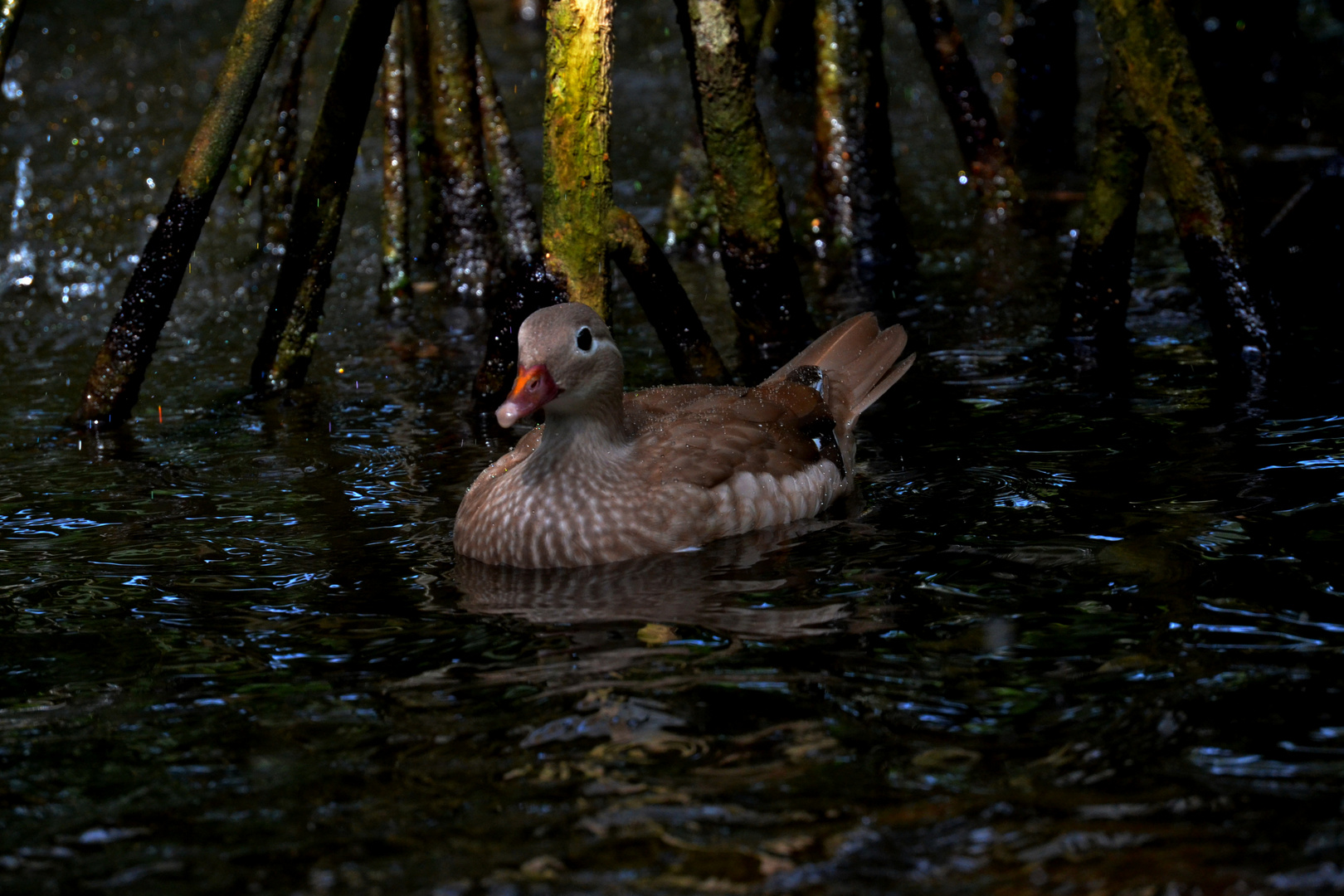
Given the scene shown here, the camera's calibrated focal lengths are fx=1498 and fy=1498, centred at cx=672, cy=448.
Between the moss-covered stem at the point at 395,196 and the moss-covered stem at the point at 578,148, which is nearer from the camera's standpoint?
the moss-covered stem at the point at 578,148

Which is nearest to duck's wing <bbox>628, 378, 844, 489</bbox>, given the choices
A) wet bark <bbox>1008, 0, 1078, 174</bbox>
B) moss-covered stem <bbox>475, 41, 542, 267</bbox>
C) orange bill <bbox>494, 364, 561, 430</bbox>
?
orange bill <bbox>494, 364, 561, 430</bbox>

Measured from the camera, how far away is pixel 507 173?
349 inches

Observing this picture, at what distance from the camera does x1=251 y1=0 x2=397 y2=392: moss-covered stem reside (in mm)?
6887

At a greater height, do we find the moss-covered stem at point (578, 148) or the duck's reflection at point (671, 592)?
the moss-covered stem at point (578, 148)

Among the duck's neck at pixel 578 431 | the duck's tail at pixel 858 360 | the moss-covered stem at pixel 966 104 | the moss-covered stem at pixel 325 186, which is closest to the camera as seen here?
the duck's neck at pixel 578 431

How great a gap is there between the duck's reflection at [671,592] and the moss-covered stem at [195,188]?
2.25 meters

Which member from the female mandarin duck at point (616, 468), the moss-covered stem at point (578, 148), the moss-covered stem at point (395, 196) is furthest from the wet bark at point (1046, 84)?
the female mandarin duck at point (616, 468)

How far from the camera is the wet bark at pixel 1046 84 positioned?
35.4 feet

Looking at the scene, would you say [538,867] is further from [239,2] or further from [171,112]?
[239,2]

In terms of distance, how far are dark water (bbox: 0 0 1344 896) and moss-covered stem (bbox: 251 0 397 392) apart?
0.38 metres

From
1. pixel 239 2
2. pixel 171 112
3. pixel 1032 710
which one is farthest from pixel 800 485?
pixel 239 2

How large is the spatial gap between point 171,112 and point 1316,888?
11512mm

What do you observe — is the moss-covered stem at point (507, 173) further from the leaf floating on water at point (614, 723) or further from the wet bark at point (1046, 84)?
the leaf floating on water at point (614, 723)

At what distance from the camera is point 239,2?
A: 14.8 m
